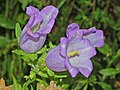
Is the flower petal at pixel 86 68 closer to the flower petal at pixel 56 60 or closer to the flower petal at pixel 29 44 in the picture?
the flower petal at pixel 56 60

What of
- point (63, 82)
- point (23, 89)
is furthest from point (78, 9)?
point (23, 89)

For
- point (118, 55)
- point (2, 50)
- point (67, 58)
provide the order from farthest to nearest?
point (2, 50) → point (118, 55) → point (67, 58)

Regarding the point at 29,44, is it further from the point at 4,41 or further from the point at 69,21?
the point at 69,21

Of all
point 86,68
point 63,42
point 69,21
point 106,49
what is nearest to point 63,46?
point 63,42

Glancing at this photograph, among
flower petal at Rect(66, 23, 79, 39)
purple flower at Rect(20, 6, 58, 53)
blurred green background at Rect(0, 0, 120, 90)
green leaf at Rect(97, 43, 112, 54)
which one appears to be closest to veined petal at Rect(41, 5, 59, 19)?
purple flower at Rect(20, 6, 58, 53)

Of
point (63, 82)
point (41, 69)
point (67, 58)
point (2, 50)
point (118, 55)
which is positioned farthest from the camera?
point (2, 50)

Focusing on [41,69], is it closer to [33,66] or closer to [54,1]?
[33,66]
